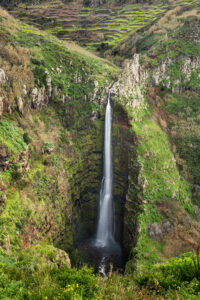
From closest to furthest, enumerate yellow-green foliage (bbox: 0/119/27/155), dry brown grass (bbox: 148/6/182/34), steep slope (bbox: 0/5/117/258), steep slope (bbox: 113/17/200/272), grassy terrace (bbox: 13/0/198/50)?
1. steep slope (bbox: 0/5/117/258)
2. yellow-green foliage (bbox: 0/119/27/155)
3. steep slope (bbox: 113/17/200/272)
4. dry brown grass (bbox: 148/6/182/34)
5. grassy terrace (bbox: 13/0/198/50)

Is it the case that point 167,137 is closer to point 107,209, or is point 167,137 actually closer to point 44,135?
point 107,209

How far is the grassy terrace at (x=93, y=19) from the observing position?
4891 cm

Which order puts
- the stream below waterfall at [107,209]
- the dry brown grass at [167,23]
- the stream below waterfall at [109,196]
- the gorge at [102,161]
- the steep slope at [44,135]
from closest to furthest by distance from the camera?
the gorge at [102,161] → the steep slope at [44,135] → the stream below waterfall at [107,209] → the stream below waterfall at [109,196] → the dry brown grass at [167,23]

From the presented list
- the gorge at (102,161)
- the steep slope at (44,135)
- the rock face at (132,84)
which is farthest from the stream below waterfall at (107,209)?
the rock face at (132,84)

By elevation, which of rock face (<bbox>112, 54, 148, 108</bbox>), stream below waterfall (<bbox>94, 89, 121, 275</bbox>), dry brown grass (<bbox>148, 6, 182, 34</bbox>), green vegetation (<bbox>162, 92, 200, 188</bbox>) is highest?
dry brown grass (<bbox>148, 6, 182, 34</bbox>)

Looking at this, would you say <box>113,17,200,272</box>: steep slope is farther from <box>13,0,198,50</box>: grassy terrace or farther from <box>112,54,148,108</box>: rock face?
<box>13,0,198,50</box>: grassy terrace

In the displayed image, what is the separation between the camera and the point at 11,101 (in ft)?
55.3

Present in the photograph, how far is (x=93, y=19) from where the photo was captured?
2176 inches

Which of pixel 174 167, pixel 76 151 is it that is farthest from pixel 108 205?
pixel 174 167

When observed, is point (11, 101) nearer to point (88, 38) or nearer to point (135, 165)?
point (135, 165)

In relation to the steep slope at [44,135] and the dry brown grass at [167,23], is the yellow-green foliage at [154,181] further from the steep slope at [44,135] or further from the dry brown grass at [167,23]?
the dry brown grass at [167,23]

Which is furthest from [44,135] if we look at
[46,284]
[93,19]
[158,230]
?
[93,19]

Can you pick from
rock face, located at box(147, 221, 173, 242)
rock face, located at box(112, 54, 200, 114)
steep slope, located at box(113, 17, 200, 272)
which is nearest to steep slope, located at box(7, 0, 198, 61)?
steep slope, located at box(113, 17, 200, 272)

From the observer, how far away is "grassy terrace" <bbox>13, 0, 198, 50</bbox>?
48.9m
